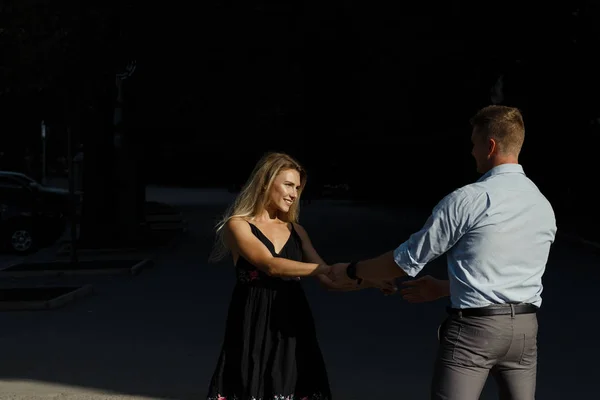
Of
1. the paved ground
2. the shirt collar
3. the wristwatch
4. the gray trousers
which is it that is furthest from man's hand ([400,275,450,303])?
the paved ground

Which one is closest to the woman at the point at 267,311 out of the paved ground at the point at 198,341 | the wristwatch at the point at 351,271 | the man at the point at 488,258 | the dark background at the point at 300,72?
the wristwatch at the point at 351,271

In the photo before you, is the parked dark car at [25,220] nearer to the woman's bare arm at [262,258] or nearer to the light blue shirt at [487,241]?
the woman's bare arm at [262,258]

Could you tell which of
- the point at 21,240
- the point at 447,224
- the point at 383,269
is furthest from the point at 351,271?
the point at 21,240

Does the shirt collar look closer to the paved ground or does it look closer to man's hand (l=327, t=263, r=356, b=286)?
man's hand (l=327, t=263, r=356, b=286)

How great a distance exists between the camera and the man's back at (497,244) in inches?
190

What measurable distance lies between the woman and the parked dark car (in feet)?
63.6

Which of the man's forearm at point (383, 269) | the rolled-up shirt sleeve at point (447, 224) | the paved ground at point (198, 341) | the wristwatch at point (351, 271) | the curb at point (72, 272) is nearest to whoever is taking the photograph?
the rolled-up shirt sleeve at point (447, 224)

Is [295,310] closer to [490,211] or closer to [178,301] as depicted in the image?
[490,211]

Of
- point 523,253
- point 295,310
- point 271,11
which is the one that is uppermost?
point 271,11

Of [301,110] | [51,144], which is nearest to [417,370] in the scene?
[301,110]

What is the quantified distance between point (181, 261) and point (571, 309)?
31.5ft

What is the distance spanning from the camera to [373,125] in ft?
129

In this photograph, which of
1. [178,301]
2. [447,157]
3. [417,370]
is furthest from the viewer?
[447,157]

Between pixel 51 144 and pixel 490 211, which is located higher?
pixel 490 211
